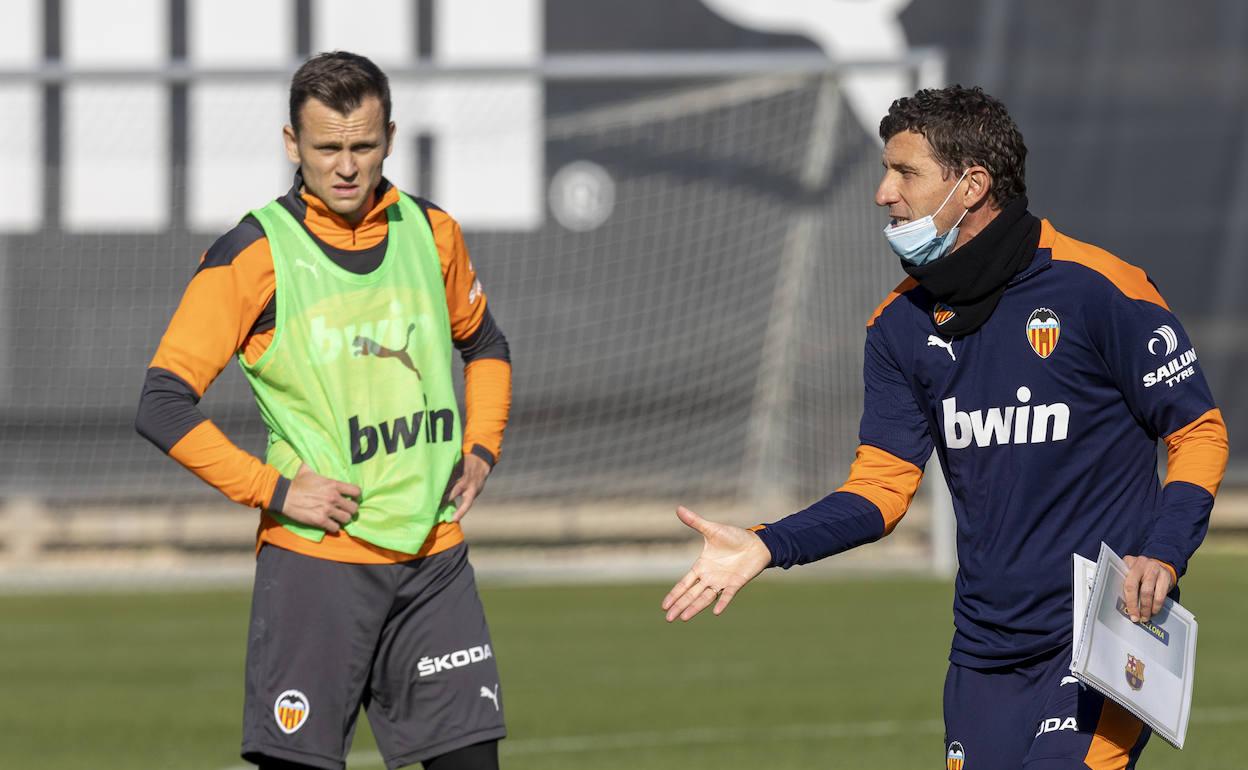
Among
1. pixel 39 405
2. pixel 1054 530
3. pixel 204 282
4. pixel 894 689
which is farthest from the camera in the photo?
pixel 39 405

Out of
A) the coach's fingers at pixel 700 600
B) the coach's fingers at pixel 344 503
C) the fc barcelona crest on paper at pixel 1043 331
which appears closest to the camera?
the coach's fingers at pixel 700 600

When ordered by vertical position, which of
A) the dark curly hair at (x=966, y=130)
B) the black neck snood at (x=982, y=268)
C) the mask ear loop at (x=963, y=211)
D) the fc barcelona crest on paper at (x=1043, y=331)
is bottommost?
the fc barcelona crest on paper at (x=1043, y=331)

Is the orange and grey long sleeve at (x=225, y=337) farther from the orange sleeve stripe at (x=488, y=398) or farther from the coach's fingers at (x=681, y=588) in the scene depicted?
the coach's fingers at (x=681, y=588)

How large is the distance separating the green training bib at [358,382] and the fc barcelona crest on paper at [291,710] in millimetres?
371

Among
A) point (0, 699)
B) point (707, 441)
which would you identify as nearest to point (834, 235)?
point (707, 441)

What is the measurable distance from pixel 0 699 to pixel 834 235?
8.00 metres

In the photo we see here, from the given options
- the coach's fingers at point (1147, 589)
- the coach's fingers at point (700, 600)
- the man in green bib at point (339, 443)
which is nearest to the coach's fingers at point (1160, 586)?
the coach's fingers at point (1147, 589)

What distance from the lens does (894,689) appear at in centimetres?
924

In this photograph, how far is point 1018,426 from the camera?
4.00m

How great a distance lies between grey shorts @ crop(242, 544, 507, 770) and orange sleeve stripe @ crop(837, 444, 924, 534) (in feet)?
3.37

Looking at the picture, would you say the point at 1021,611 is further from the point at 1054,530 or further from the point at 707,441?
the point at 707,441

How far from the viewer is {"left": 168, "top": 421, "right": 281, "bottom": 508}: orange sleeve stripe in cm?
447

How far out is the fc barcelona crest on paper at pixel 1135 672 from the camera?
11.9 feet

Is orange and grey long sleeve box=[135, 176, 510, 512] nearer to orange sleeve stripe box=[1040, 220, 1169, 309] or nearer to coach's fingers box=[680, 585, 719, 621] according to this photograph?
coach's fingers box=[680, 585, 719, 621]
